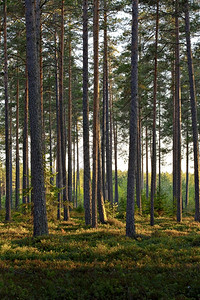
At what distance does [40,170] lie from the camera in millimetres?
10828

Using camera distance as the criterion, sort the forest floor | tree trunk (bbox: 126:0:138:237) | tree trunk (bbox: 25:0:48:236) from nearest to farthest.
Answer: the forest floor
tree trunk (bbox: 25:0:48:236)
tree trunk (bbox: 126:0:138:237)

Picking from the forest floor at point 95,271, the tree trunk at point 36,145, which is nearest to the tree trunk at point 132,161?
the forest floor at point 95,271

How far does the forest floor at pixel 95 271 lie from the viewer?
5.90m

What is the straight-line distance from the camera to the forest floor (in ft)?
19.4

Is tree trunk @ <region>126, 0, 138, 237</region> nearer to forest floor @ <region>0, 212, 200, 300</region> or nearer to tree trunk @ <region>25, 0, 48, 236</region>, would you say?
forest floor @ <region>0, 212, 200, 300</region>

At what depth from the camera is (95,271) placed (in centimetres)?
706

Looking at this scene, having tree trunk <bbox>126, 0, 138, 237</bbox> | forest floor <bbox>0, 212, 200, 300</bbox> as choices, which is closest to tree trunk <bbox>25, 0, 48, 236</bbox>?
forest floor <bbox>0, 212, 200, 300</bbox>

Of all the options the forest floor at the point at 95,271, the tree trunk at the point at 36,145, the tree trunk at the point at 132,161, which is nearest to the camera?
the forest floor at the point at 95,271

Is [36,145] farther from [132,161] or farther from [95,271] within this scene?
[95,271]

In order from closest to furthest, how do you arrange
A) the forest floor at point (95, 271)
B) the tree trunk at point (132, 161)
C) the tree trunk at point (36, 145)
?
the forest floor at point (95, 271) → the tree trunk at point (36, 145) → the tree trunk at point (132, 161)

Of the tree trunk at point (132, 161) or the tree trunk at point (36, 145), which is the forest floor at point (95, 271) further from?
the tree trunk at point (132, 161)

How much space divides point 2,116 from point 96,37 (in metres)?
28.0

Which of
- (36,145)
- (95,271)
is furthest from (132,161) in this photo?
(95,271)

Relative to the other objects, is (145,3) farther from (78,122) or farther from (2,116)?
(2,116)
